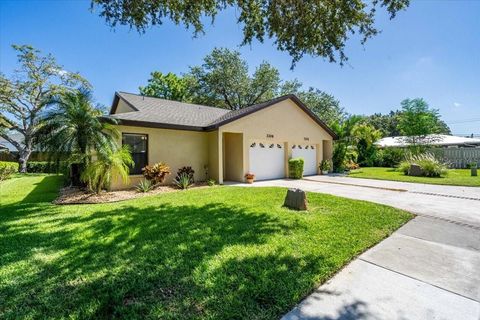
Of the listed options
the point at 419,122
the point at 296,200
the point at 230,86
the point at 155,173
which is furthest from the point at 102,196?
the point at 419,122

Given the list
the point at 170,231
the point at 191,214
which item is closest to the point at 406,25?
the point at 191,214

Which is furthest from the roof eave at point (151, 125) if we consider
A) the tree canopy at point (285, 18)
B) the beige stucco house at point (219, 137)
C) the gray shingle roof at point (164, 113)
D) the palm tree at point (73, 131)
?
the tree canopy at point (285, 18)

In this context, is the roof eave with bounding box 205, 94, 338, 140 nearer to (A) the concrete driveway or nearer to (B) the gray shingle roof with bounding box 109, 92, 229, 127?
(B) the gray shingle roof with bounding box 109, 92, 229, 127

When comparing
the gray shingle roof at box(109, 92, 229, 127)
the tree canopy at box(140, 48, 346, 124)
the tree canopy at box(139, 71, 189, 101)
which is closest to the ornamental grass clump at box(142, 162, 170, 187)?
the gray shingle roof at box(109, 92, 229, 127)

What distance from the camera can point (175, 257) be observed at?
3877 millimetres

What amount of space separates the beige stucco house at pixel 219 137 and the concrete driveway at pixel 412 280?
9.05 metres

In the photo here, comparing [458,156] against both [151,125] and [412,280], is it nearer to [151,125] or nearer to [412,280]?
[412,280]

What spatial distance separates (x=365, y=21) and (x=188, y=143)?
9.15 meters

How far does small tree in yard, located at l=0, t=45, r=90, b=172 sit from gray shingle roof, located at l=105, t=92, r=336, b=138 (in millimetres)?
12430

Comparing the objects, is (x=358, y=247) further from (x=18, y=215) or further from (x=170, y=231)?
(x=18, y=215)

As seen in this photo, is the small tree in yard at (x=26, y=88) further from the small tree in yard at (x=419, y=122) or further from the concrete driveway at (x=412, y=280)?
the small tree in yard at (x=419, y=122)

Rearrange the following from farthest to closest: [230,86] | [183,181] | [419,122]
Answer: [230,86], [419,122], [183,181]

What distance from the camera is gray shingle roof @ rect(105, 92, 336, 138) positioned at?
10719 millimetres

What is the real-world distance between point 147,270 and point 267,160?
1157 centimetres
